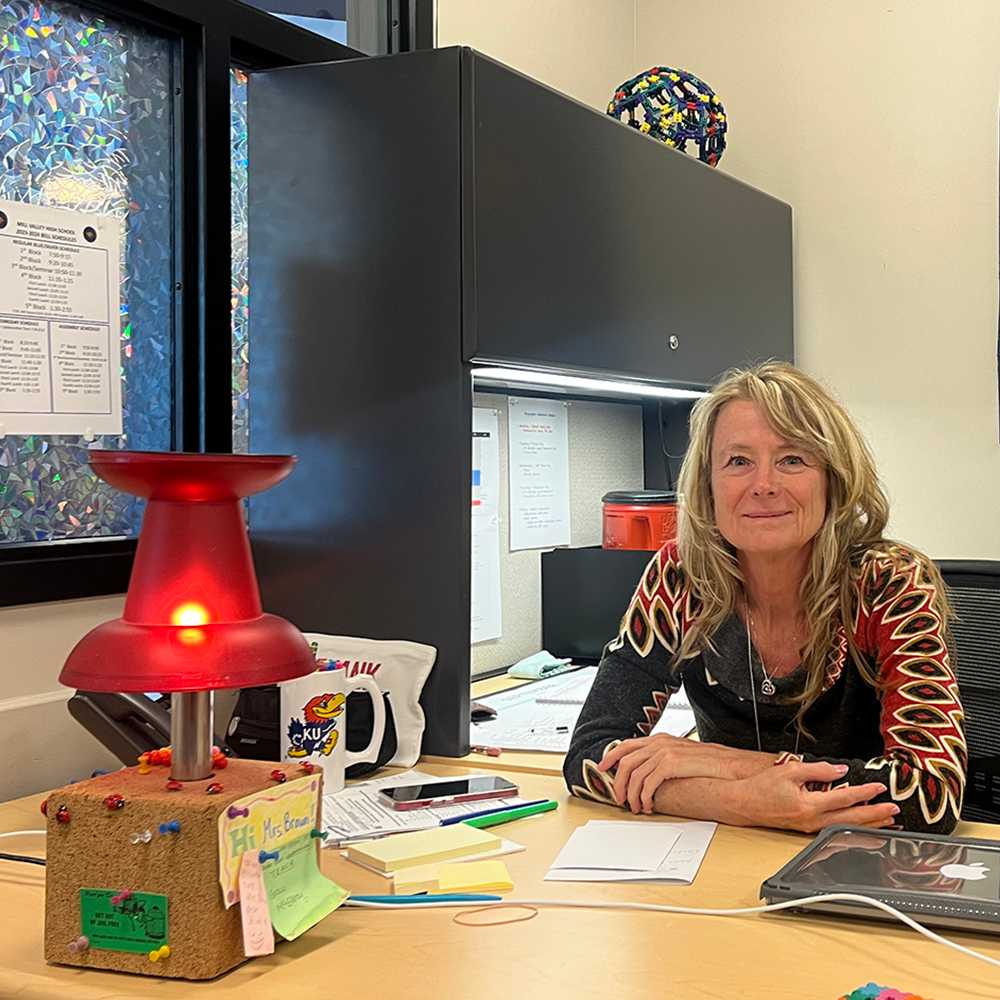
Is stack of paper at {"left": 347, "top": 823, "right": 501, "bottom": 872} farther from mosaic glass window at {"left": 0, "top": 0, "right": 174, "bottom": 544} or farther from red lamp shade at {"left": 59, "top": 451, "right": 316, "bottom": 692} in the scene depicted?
mosaic glass window at {"left": 0, "top": 0, "right": 174, "bottom": 544}

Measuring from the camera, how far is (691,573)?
5.68 ft

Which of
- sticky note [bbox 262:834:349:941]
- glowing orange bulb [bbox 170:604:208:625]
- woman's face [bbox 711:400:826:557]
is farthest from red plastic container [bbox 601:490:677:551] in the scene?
glowing orange bulb [bbox 170:604:208:625]

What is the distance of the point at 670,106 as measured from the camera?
8.61ft

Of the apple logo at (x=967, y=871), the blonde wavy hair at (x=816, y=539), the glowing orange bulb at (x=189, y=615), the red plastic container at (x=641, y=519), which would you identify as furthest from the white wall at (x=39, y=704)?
the red plastic container at (x=641, y=519)

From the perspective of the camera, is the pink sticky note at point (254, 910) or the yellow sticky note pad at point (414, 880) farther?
the yellow sticky note pad at point (414, 880)

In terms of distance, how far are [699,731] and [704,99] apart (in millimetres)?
1510

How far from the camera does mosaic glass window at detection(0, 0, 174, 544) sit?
66.3 inches

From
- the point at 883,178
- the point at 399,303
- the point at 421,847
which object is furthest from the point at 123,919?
the point at 883,178

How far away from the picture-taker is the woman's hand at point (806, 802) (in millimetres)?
1378

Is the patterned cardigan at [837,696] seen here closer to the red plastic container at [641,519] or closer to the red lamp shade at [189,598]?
the red lamp shade at [189,598]

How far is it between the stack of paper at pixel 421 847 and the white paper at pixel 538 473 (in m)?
1.23

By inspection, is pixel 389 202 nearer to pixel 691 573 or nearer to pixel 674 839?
pixel 691 573

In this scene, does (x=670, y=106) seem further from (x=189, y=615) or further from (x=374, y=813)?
(x=189, y=615)

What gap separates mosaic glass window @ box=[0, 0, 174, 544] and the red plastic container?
107 centimetres
